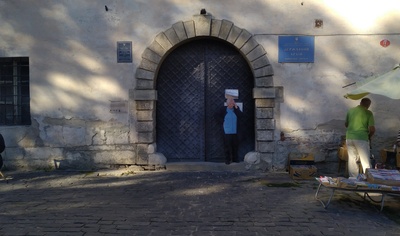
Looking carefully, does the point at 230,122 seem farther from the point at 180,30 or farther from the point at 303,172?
the point at 180,30

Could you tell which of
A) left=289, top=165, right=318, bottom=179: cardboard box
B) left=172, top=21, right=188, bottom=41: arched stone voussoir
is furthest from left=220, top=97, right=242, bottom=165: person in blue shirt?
left=172, top=21, right=188, bottom=41: arched stone voussoir

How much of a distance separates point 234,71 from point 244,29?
927mm

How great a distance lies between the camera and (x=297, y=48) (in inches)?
320

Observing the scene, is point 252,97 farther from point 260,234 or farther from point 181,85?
point 260,234

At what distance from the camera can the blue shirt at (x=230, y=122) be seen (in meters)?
8.34

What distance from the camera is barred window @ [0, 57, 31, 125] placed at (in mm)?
8547

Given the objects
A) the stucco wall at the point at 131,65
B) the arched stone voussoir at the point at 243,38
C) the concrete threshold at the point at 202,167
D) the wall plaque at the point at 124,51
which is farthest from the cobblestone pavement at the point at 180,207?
the arched stone voussoir at the point at 243,38

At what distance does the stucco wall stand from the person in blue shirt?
847 millimetres

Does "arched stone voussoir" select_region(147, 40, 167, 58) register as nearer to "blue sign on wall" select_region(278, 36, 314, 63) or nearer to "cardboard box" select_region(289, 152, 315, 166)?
"blue sign on wall" select_region(278, 36, 314, 63)

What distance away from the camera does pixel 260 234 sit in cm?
456

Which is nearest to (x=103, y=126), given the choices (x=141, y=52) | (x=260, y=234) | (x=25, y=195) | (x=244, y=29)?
(x=141, y=52)

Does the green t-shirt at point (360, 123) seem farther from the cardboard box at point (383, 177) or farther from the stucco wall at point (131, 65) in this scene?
the stucco wall at point (131, 65)

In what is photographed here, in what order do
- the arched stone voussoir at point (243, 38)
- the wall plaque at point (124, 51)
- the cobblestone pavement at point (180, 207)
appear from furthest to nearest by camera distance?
the wall plaque at point (124, 51), the arched stone voussoir at point (243, 38), the cobblestone pavement at point (180, 207)

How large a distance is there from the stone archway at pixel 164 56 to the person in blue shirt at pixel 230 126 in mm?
456
